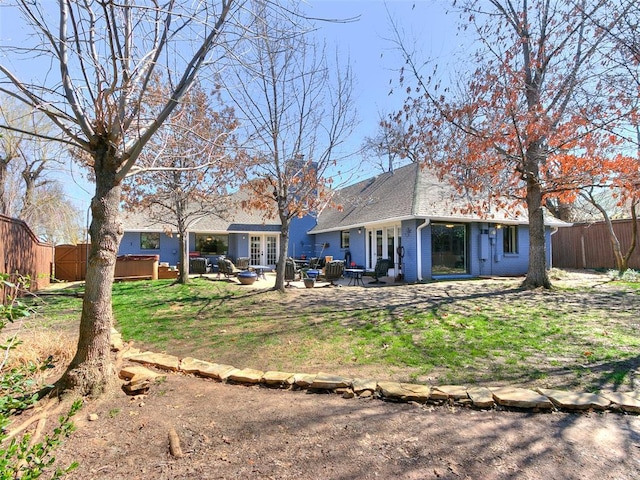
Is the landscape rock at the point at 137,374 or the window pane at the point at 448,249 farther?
the window pane at the point at 448,249

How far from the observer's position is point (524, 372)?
4059mm

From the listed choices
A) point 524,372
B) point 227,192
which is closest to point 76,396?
point 524,372

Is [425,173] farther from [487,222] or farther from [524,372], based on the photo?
[524,372]

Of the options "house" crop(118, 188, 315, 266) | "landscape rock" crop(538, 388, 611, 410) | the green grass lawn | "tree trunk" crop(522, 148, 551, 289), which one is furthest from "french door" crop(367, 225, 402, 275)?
"landscape rock" crop(538, 388, 611, 410)

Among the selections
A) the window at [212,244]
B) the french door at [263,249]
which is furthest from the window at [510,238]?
the window at [212,244]

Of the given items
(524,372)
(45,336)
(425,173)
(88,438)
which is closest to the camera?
(88,438)

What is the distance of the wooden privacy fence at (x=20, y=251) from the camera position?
27.2ft

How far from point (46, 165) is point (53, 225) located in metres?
3.87

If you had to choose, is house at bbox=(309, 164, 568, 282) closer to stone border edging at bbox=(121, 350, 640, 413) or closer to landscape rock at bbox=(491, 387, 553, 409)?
stone border edging at bbox=(121, 350, 640, 413)

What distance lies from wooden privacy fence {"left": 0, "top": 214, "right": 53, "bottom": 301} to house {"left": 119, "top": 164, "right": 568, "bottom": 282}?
4.35 m

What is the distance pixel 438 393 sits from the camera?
11.2 feet

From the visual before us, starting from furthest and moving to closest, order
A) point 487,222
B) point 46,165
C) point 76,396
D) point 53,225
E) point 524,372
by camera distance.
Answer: point 53,225, point 46,165, point 487,222, point 524,372, point 76,396

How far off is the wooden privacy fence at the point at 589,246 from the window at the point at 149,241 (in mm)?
23923

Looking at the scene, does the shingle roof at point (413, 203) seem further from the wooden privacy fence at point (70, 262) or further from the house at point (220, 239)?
the wooden privacy fence at point (70, 262)
